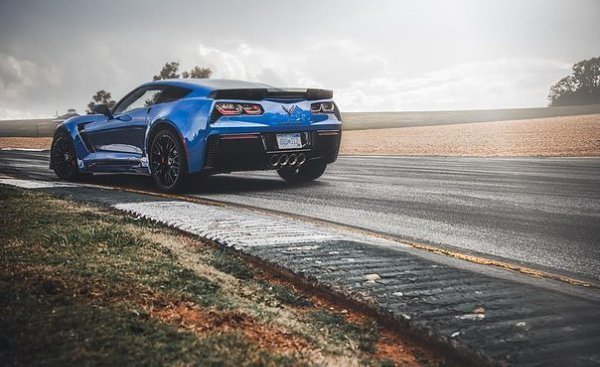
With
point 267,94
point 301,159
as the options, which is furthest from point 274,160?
point 267,94

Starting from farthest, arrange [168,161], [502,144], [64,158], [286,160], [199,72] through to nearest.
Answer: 1. [199,72]
2. [502,144]
3. [64,158]
4. [286,160]
5. [168,161]

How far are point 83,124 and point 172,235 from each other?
4902 millimetres

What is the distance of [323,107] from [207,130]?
1768 mm

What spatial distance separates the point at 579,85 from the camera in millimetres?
82062

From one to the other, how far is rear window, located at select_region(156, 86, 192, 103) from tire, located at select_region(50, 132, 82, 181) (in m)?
2.10

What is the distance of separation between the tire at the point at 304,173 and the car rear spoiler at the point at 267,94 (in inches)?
46.7

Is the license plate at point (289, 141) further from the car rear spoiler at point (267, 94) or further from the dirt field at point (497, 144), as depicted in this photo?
the dirt field at point (497, 144)

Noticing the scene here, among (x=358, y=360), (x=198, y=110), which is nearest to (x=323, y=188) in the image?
(x=198, y=110)

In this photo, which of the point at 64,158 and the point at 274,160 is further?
the point at 64,158

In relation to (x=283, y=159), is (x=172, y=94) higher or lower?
higher

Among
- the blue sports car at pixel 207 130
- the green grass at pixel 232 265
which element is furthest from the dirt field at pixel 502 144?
the green grass at pixel 232 265

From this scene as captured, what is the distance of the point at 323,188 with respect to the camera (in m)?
7.32

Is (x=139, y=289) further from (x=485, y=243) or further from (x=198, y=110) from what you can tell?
(x=198, y=110)

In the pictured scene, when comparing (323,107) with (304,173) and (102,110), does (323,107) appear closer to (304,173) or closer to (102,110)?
(304,173)
